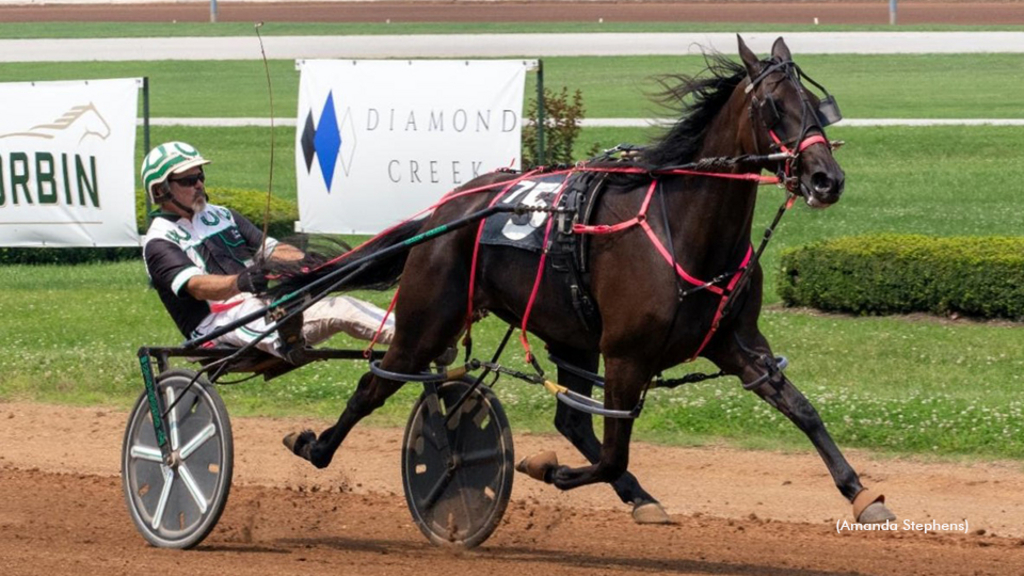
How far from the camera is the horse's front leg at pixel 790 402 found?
5012 millimetres

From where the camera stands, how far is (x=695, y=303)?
5.32m

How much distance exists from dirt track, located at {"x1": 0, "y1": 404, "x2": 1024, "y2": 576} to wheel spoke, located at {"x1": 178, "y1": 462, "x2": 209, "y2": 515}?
18cm

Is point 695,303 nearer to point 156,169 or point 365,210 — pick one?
point 156,169

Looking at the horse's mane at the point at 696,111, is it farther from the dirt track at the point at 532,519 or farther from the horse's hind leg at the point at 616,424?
the dirt track at the point at 532,519

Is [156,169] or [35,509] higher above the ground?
[156,169]

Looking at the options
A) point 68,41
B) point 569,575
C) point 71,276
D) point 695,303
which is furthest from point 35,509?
point 68,41

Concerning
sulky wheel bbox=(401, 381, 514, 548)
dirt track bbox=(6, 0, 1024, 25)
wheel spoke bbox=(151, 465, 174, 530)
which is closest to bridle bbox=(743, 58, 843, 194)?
sulky wheel bbox=(401, 381, 514, 548)

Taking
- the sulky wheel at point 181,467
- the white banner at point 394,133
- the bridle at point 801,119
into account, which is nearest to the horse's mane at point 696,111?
the bridle at point 801,119

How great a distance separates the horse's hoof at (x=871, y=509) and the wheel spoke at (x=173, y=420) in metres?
2.67

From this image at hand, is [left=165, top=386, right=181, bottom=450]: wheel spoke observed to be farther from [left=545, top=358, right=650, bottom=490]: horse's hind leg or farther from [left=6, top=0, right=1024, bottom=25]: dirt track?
[left=6, top=0, right=1024, bottom=25]: dirt track

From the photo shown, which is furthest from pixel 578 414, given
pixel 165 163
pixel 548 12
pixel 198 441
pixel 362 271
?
pixel 548 12

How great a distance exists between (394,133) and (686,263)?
21.1 ft

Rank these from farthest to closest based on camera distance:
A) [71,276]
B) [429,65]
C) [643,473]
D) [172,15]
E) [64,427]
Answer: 1. [172,15]
2. [71,276]
3. [429,65]
4. [64,427]
5. [643,473]

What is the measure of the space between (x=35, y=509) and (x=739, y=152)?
3.48 metres
